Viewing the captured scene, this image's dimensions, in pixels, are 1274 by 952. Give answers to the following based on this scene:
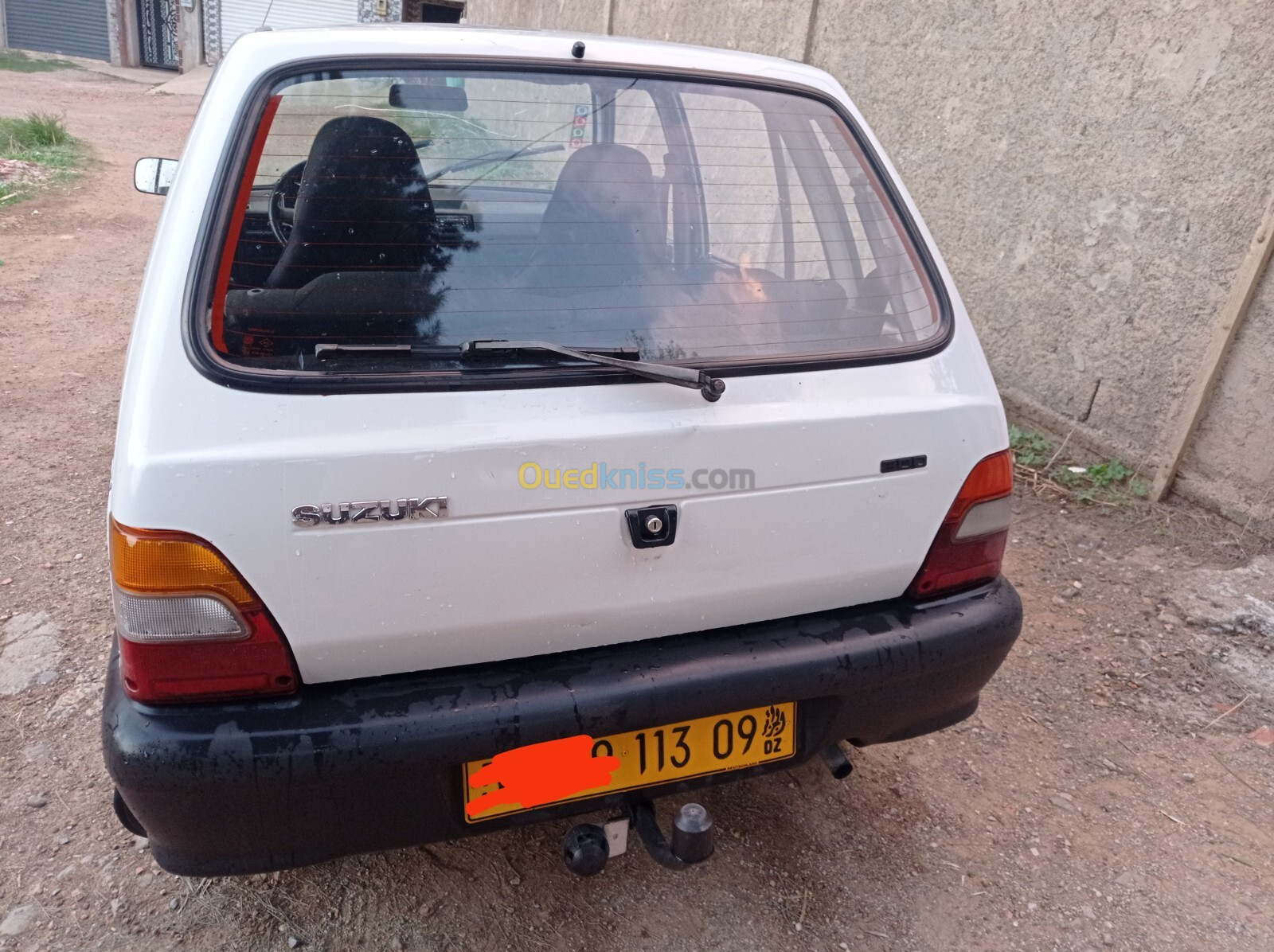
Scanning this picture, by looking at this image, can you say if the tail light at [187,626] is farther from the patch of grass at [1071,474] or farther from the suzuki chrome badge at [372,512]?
the patch of grass at [1071,474]

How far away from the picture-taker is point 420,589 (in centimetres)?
150

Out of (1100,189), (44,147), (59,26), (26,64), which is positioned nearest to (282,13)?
(26,64)

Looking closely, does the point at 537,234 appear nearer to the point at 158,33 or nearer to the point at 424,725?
the point at 424,725

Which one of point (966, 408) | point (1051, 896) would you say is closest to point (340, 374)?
point (966, 408)

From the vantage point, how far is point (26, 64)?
22.5 meters

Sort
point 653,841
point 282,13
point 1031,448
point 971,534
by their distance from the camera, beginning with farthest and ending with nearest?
point 282,13
point 1031,448
point 971,534
point 653,841

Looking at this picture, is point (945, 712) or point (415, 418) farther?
point (945, 712)

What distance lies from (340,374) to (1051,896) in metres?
1.97

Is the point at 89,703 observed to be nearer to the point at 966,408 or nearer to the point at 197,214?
the point at 197,214

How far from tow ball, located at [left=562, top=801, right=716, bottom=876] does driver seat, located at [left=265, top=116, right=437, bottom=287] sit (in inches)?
44.3

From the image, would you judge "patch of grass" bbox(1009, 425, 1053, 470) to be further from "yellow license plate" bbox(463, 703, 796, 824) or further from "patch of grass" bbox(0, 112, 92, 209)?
"patch of grass" bbox(0, 112, 92, 209)

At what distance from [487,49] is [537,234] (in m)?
0.38

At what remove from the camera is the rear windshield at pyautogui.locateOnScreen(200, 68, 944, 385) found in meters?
1.57

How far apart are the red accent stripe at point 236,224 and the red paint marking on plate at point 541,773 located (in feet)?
2.75
